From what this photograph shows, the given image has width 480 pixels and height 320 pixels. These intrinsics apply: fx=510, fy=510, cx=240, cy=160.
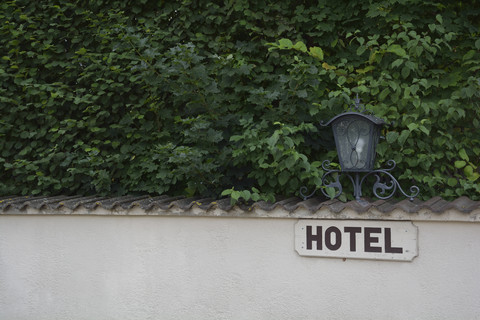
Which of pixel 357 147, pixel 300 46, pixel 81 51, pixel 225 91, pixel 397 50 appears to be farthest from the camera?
pixel 81 51

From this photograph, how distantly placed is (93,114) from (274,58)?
2540 millimetres

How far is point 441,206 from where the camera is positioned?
4754mm

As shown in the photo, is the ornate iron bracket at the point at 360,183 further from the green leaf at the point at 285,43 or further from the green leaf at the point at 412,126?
the green leaf at the point at 285,43

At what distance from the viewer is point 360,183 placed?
5.29 meters

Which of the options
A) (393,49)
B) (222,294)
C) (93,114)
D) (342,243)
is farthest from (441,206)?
(93,114)

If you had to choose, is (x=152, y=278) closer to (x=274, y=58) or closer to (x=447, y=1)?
(x=274, y=58)

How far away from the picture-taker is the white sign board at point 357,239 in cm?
472

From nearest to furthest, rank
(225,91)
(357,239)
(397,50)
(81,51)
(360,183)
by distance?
(357,239) → (360,183) → (397,50) → (225,91) → (81,51)

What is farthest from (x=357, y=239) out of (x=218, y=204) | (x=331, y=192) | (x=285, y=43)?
(x=285, y=43)

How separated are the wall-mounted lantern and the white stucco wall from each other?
0.66m

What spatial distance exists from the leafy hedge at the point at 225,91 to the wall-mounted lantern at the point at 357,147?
0.22 meters

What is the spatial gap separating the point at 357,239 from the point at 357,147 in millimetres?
923

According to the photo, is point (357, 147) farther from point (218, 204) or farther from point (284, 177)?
point (218, 204)

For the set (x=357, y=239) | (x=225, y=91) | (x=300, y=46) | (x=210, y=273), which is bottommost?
(x=210, y=273)
